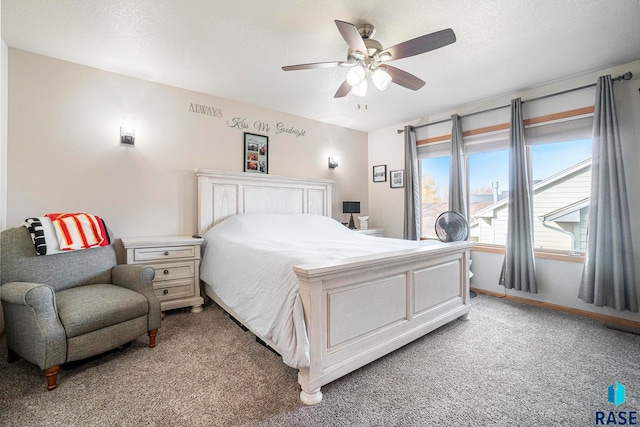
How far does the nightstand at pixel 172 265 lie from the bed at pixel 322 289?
0.13 meters

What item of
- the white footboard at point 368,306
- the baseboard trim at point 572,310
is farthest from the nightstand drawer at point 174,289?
the baseboard trim at point 572,310

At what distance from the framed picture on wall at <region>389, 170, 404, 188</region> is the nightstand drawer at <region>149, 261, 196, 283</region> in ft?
10.7

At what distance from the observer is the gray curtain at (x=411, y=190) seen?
420cm

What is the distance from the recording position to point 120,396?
1.58 m

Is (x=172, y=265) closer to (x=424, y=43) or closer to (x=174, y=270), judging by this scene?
(x=174, y=270)

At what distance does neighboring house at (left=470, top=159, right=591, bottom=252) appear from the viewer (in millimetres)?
2969

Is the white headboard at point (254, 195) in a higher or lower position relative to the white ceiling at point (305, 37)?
lower

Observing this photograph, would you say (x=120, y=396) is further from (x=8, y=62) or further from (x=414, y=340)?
(x=8, y=62)

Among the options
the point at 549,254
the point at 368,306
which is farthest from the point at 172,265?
the point at 549,254

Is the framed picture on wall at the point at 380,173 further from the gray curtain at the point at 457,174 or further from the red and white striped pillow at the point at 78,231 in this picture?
the red and white striped pillow at the point at 78,231

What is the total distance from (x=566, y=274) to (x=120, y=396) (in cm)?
405

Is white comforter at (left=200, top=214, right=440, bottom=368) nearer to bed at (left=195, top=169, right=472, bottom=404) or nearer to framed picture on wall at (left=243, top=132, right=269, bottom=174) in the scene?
bed at (left=195, top=169, right=472, bottom=404)

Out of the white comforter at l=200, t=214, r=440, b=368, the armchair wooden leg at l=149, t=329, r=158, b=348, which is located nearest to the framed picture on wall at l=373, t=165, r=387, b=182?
the white comforter at l=200, t=214, r=440, b=368

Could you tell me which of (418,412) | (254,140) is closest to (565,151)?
(418,412)
